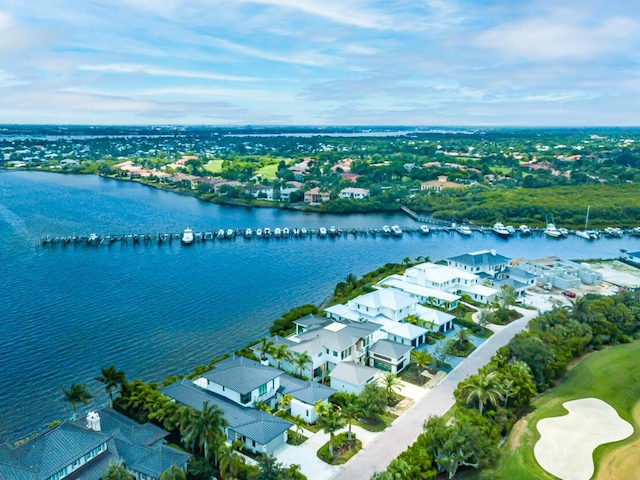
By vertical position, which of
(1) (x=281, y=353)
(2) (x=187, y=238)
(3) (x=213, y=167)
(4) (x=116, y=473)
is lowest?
(2) (x=187, y=238)

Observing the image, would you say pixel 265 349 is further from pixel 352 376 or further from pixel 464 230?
pixel 464 230

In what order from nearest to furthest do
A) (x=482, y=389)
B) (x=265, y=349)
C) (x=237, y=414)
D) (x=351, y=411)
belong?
(x=351, y=411), (x=237, y=414), (x=482, y=389), (x=265, y=349)

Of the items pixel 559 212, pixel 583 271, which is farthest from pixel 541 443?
pixel 559 212

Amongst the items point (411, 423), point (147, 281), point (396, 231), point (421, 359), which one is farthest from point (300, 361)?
point (396, 231)

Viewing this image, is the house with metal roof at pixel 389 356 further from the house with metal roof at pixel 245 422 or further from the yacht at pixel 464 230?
the yacht at pixel 464 230

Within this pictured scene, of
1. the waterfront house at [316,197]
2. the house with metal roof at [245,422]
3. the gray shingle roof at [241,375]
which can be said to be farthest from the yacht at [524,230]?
the house with metal roof at [245,422]

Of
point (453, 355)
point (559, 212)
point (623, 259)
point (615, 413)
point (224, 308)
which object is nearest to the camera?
point (615, 413)

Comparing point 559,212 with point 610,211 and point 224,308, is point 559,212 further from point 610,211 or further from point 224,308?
point 224,308
